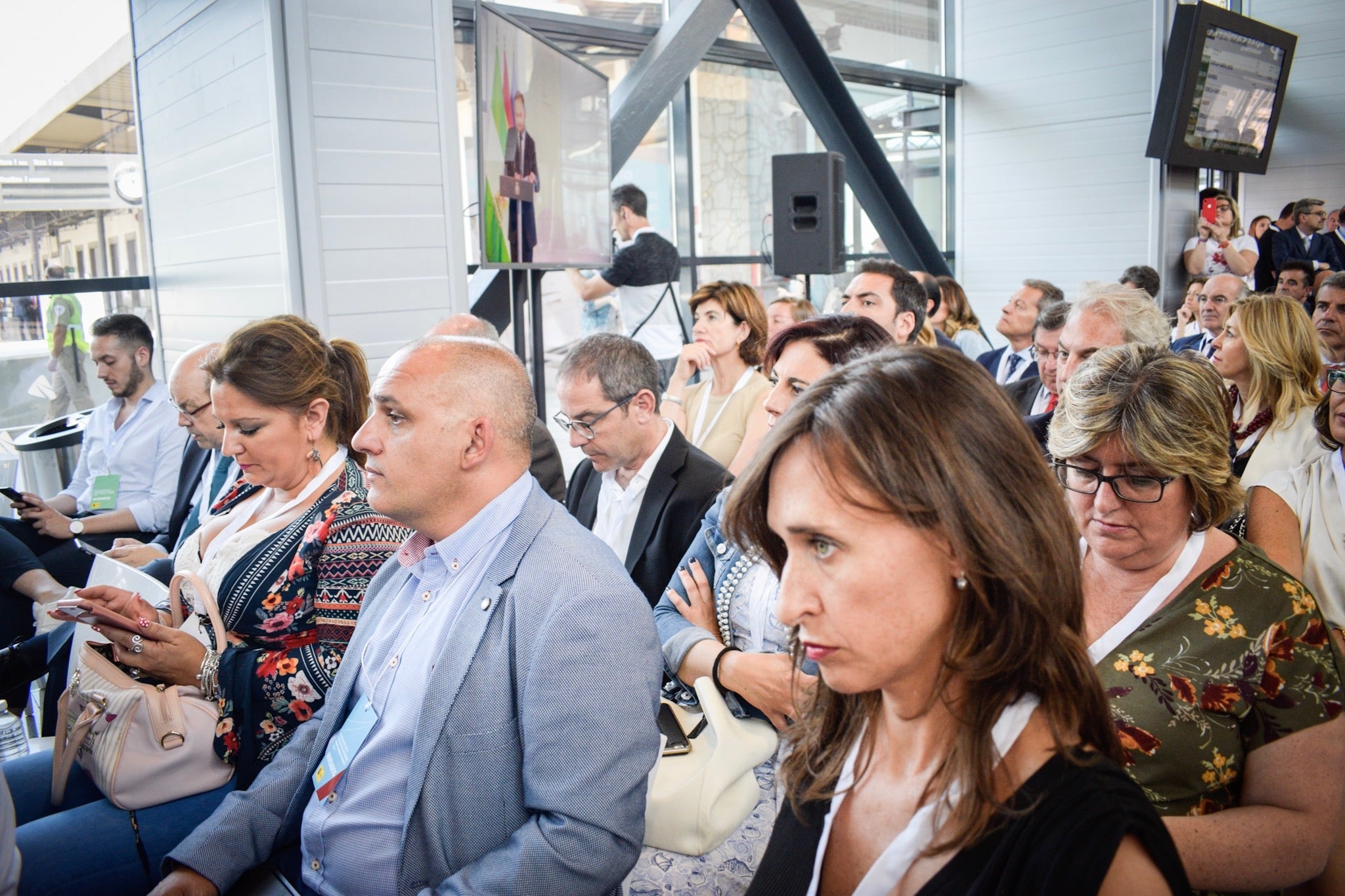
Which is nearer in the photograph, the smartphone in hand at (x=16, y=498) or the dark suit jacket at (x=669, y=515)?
the dark suit jacket at (x=669, y=515)

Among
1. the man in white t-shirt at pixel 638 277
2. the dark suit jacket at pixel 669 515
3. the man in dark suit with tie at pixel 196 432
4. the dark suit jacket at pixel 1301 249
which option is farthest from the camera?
the dark suit jacket at pixel 1301 249

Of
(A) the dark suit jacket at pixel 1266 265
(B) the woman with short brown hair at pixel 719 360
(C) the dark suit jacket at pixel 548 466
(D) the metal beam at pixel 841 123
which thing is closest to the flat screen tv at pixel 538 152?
(B) the woman with short brown hair at pixel 719 360

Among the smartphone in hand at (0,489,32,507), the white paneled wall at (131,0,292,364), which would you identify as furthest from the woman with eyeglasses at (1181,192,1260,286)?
the smartphone in hand at (0,489,32,507)

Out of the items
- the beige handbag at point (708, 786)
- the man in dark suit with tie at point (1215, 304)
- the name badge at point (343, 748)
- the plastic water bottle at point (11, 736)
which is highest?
the man in dark suit with tie at point (1215, 304)

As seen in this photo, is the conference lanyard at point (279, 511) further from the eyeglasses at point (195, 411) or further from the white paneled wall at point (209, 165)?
the white paneled wall at point (209, 165)

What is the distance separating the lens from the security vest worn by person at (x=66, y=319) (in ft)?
17.6

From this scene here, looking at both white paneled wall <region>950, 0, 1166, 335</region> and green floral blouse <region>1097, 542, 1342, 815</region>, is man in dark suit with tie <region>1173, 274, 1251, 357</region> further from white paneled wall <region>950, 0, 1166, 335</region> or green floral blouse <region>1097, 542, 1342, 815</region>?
white paneled wall <region>950, 0, 1166, 335</region>

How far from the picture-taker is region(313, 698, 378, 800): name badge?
1605 millimetres

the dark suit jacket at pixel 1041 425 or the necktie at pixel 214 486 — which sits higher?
the dark suit jacket at pixel 1041 425

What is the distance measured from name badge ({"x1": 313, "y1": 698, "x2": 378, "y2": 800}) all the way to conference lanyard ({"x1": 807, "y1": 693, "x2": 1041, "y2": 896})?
94cm

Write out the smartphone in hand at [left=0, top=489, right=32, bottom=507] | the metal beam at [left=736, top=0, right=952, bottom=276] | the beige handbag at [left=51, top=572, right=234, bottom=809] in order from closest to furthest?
1. the beige handbag at [left=51, top=572, right=234, bottom=809]
2. the smartphone in hand at [left=0, top=489, right=32, bottom=507]
3. the metal beam at [left=736, top=0, right=952, bottom=276]

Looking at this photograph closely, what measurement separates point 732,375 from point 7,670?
2.94 metres

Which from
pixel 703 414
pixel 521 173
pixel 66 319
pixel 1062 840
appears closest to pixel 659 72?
pixel 521 173

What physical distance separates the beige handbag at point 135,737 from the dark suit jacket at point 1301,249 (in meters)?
10.5
